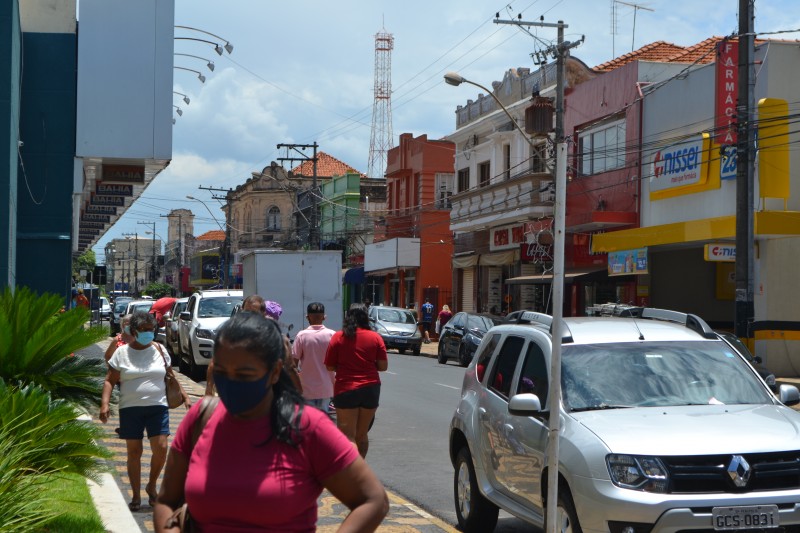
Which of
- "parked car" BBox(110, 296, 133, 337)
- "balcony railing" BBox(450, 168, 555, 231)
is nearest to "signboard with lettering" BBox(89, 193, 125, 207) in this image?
"balcony railing" BBox(450, 168, 555, 231)

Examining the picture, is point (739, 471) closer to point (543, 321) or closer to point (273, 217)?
point (543, 321)

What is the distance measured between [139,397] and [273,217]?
280 feet

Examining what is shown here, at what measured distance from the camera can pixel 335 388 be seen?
1073cm

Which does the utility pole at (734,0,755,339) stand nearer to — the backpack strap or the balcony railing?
the balcony railing

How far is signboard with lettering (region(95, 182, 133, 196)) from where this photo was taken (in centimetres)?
2680

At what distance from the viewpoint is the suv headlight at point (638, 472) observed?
642cm

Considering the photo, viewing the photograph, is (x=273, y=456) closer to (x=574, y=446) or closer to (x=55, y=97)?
(x=574, y=446)

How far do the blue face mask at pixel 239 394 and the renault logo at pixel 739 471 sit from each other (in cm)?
388

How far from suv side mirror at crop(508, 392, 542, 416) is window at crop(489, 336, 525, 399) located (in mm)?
1010

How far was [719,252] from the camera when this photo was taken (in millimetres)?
26297

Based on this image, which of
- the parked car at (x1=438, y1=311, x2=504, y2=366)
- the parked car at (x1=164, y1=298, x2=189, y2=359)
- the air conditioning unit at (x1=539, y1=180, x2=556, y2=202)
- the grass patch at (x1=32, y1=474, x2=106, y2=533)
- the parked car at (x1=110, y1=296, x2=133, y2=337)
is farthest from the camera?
the parked car at (x1=110, y1=296, x2=133, y2=337)

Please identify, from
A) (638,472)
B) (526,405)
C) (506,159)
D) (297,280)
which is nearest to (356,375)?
(526,405)

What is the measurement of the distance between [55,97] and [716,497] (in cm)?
1746

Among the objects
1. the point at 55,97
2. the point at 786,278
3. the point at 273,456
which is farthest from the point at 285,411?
the point at 786,278
